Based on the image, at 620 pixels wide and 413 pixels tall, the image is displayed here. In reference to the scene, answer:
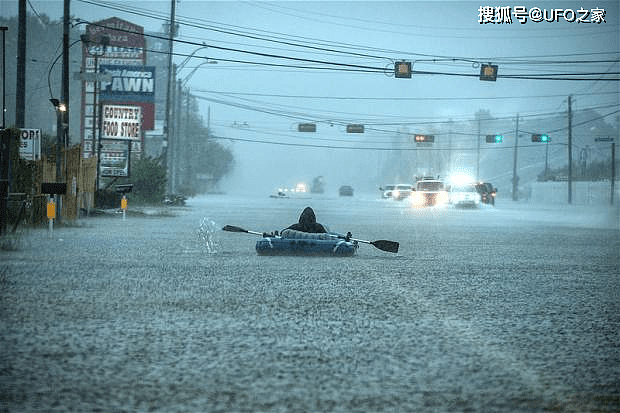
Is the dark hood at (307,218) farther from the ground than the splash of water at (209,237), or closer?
farther from the ground

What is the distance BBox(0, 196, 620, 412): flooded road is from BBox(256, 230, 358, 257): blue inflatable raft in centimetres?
82

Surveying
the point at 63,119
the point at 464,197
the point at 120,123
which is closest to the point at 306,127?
the point at 464,197

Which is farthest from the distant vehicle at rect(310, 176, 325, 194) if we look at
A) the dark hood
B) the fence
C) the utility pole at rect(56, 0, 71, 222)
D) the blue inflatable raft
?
the blue inflatable raft

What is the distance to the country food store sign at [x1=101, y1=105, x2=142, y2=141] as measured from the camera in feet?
140

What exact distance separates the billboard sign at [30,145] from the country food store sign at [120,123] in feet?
56.2

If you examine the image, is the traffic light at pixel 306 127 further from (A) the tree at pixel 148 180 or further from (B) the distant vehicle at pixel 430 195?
(A) the tree at pixel 148 180

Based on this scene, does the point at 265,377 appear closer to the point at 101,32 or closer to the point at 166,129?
the point at 166,129

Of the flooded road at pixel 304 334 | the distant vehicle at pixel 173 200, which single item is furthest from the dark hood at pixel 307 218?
the distant vehicle at pixel 173 200

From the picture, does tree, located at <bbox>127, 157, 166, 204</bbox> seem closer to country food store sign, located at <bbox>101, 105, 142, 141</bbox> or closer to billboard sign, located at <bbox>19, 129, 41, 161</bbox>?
country food store sign, located at <bbox>101, 105, 142, 141</bbox>

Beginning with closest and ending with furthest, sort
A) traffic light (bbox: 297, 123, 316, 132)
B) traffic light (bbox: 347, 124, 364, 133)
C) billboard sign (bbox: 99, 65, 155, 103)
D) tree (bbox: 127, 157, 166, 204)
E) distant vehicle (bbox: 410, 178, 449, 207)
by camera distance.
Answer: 1. tree (bbox: 127, 157, 166, 204)
2. distant vehicle (bbox: 410, 178, 449, 207)
3. billboard sign (bbox: 99, 65, 155, 103)
4. traffic light (bbox: 347, 124, 364, 133)
5. traffic light (bbox: 297, 123, 316, 132)

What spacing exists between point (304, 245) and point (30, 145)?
11.7 m

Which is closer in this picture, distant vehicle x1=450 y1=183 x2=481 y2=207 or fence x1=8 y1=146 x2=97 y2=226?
fence x1=8 y1=146 x2=97 y2=226

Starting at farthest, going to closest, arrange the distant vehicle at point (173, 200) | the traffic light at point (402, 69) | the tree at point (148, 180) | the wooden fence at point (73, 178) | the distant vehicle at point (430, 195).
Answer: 1. the distant vehicle at point (430, 195)
2. the distant vehicle at point (173, 200)
3. the tree at point (148, 180)
4. the traffic light at point (402, 69)
5. the wooden fence at point (73, 178)

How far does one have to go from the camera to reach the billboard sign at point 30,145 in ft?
82.1
